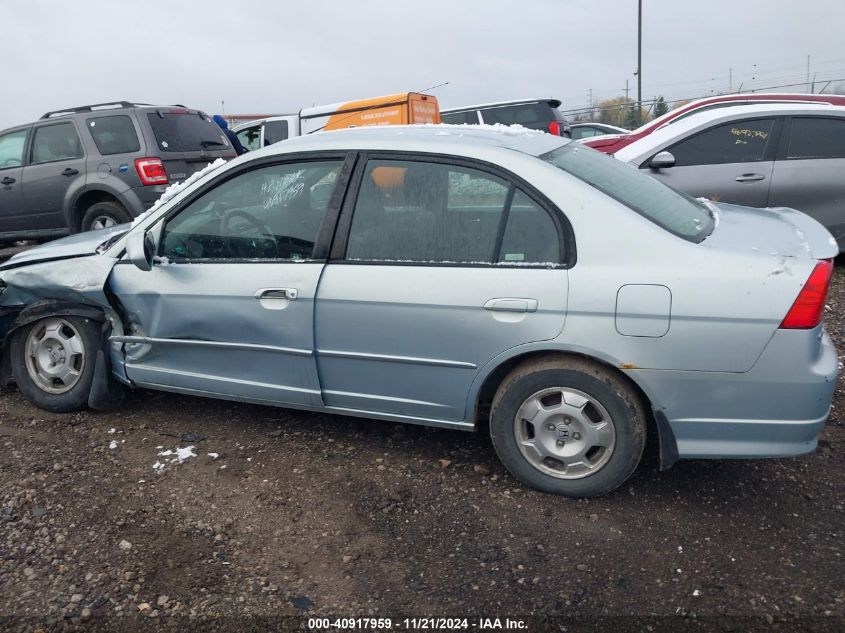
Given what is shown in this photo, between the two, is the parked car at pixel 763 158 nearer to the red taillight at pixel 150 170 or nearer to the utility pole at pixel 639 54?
the red taillight at pixel 150 170

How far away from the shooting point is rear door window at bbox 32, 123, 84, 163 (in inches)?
325

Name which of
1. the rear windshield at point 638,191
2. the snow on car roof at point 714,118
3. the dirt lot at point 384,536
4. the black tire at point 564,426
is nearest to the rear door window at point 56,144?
the dirt lot at point 384,536

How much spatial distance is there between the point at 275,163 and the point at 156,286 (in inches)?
35.7

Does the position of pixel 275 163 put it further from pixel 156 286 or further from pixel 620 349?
pixel 620 349

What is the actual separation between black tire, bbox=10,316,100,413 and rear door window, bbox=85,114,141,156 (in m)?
4.33

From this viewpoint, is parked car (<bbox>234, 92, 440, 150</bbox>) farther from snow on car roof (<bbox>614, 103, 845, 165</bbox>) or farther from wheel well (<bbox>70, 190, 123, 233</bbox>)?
snow on car roof (<bbox>614, 103, 845, 165</bbox>)

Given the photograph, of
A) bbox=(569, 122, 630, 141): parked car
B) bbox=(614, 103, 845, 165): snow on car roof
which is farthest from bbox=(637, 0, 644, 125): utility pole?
bbox=(614, 103, 845, 165): snow on car roof

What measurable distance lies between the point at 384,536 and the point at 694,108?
946cm

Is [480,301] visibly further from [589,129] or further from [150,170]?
[589,129]

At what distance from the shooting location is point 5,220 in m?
8.84

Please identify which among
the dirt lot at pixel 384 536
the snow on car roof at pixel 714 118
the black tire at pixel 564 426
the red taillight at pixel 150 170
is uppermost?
the snow on car roof at pixel 714 118

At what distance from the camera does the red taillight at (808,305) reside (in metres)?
2.71

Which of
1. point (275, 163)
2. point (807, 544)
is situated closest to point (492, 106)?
point (275, 163)

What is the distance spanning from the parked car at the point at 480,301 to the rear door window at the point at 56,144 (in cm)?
493
